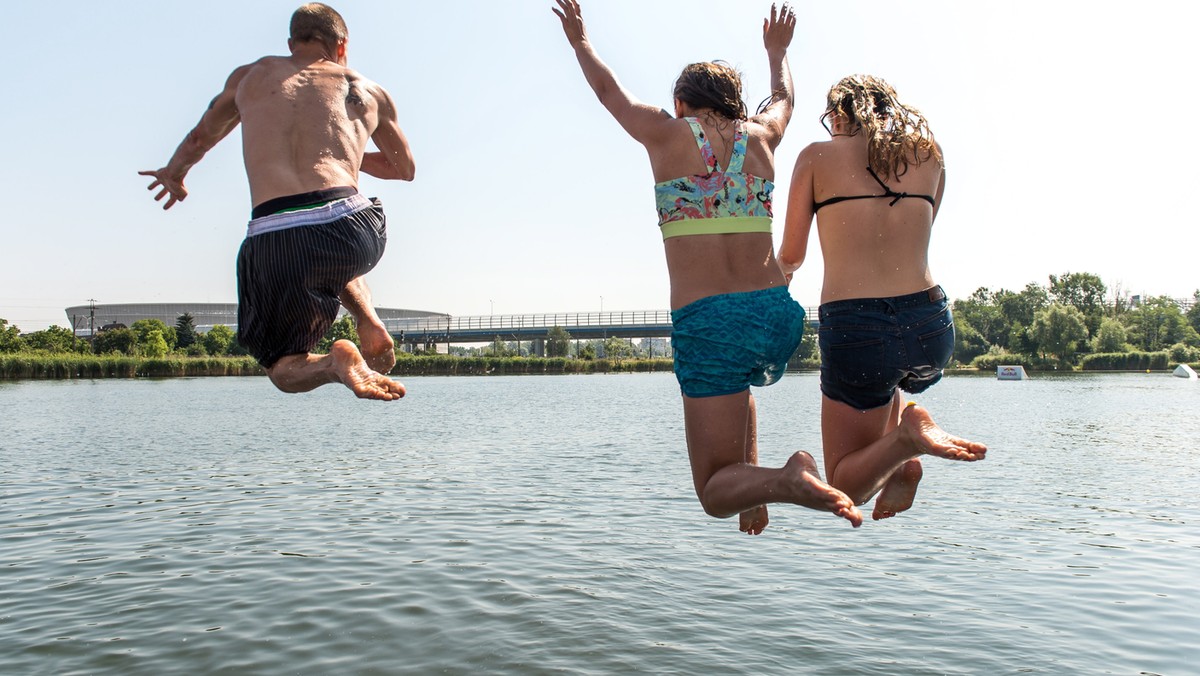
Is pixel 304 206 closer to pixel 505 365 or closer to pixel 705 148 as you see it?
pixel 705 148

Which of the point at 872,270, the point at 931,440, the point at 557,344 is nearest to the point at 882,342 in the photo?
the point at 872,270

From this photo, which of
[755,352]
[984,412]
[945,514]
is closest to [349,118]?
[755,352]

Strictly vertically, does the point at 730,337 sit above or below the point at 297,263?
below

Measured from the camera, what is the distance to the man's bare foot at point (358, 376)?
396 cm

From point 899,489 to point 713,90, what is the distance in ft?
7.66

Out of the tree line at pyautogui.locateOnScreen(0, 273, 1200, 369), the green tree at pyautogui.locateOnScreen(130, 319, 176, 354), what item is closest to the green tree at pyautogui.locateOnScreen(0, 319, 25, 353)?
the tree line at pyautogui.locateOnScreen(0, 273, 1200, 369)

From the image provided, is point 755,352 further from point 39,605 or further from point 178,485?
point 178,485

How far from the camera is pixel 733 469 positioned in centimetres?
430

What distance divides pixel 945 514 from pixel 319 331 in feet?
54.8

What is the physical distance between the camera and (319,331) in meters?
4.43

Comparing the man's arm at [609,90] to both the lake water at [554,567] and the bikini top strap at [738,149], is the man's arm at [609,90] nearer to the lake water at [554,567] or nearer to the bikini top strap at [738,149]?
the bikini top strap at [738,149]

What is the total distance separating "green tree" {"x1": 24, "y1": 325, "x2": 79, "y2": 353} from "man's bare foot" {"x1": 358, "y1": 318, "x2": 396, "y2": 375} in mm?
93541

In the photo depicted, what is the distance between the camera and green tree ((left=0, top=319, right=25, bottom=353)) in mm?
85625

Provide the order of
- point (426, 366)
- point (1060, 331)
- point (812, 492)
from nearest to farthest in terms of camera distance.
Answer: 1. point (812, 492)
2. point (426, 366)
3. point (1060, 331)
